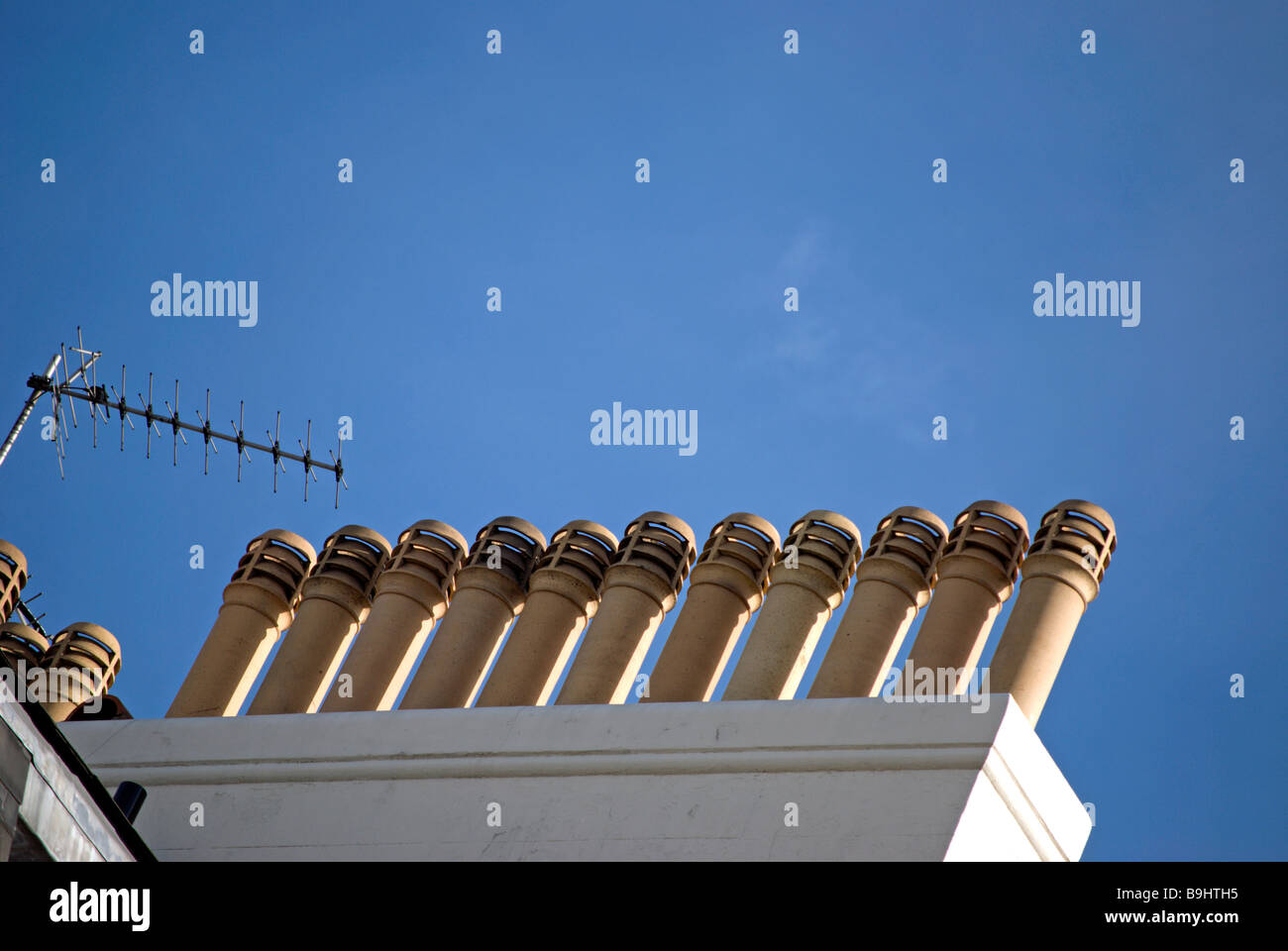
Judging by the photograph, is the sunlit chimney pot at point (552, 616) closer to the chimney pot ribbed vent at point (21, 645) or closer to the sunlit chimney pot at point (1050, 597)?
the sunlit chimney pot at point (1050, 597)

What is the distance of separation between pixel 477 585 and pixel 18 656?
13.7 ft

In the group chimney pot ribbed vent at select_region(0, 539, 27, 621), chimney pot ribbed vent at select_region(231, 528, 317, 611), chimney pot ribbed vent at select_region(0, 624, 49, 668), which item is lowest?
chimney pot ribbed vent at select_region(0, 624, 49, 668)

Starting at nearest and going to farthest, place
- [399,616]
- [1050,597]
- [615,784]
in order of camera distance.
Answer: [615,784], [1050,597], [399,616]

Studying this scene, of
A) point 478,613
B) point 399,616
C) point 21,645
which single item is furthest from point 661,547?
point 21,645

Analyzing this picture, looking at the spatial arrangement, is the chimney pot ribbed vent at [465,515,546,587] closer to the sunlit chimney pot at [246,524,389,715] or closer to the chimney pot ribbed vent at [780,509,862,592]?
the sunlit chimney pot at [246,524,389,715]

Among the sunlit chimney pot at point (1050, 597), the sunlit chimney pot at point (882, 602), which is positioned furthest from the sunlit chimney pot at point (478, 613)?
the sunlit chimney pot at point (1050, 597)

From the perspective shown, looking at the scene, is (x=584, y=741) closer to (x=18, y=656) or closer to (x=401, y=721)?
(x=401, y=721)

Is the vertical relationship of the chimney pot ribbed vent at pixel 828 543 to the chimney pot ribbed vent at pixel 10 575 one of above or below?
above

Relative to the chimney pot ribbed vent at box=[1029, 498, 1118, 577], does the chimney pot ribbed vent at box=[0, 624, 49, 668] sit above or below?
below

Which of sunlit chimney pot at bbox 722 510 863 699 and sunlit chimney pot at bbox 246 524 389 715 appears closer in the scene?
sunlit chimney pot at bbox 722 510 863 699

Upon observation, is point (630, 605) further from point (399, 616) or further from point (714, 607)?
point (399, 616)

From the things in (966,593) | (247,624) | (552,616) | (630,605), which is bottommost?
(247,624)

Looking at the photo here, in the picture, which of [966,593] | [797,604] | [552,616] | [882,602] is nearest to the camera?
[966,593]

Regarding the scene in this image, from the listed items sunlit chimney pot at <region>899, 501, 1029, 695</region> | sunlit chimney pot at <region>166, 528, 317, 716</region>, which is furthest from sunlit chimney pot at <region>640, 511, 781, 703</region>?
sunlit chimney pot at <region>166, 528, 317, 716</region>
